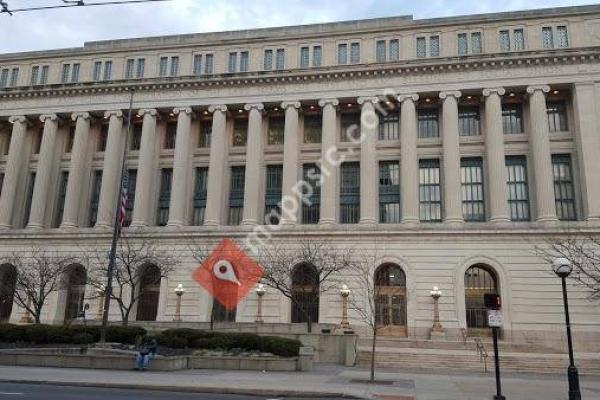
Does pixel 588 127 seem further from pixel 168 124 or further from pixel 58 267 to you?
pixel 58 267

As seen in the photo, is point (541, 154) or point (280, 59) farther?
point (280, 59)

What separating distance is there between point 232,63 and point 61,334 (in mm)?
30302

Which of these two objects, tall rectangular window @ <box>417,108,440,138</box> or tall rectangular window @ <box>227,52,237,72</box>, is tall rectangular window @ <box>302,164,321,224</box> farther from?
tall rectangular window @ <box>227,52,237,72</box>

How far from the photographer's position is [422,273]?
40781 millimetres

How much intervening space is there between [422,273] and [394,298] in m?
3.16

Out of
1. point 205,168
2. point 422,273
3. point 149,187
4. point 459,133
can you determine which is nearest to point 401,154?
point 459,133

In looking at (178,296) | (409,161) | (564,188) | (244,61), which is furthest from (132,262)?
(564,188)

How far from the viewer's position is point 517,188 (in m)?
43.5

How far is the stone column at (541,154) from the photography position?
40.3m

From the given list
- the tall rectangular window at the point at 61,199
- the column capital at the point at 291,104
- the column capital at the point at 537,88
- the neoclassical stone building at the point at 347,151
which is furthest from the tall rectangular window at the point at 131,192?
the column capital at the point at 537,88

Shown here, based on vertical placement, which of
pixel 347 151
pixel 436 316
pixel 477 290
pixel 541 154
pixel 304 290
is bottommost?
pixel 436 316

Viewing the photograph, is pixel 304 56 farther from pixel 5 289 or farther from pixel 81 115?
pixel 5 289

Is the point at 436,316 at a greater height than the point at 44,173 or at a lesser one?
lesser

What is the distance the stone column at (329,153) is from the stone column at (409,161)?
561 cm
